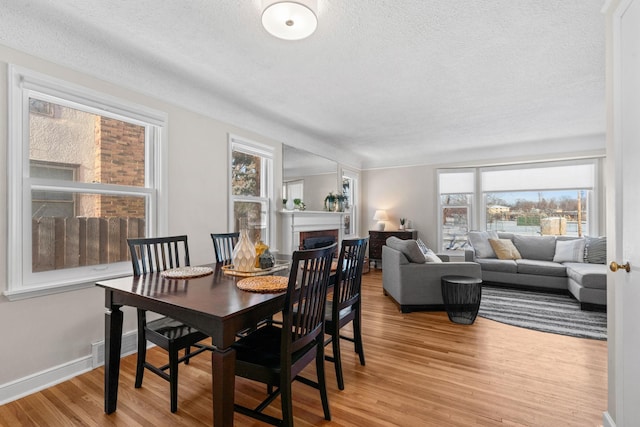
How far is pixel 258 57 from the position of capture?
2.64m

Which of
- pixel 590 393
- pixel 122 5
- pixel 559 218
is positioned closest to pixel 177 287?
pixel 122 5

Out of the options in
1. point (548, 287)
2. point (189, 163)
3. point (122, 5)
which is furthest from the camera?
point (548, 287)

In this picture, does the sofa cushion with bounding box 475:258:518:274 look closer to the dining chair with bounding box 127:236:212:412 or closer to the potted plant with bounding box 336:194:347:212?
the potted plant with bounding box 336:194:347:212

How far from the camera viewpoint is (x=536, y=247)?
521 cm

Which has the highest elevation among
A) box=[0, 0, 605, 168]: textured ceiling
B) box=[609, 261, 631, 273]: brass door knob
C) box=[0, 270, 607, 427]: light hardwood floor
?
box=[0, 0, 605, 168]: textured ceiling

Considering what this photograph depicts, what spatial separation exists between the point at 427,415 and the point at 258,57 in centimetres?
287

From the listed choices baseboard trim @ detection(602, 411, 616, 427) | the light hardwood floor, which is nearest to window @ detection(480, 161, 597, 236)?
the light hardwood floor

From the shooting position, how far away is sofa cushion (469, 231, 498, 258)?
536 centimetres

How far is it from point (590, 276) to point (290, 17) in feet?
14.4

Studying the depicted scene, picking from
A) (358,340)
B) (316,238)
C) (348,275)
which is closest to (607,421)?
(358,340)

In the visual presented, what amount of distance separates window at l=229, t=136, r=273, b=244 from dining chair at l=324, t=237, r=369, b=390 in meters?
1.65

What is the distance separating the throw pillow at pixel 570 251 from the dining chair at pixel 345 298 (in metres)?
4.16

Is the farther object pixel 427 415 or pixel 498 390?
pixel 498 390

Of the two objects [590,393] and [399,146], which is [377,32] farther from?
[399,146]
